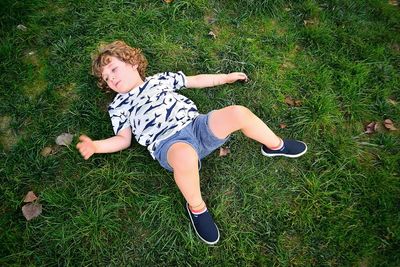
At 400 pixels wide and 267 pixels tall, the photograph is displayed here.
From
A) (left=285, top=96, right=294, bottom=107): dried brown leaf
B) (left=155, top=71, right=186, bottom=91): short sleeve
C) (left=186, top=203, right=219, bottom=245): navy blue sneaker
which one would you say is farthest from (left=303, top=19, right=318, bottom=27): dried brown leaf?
(left=186, top=203, right=219, bottom=245): navy blue sneaker

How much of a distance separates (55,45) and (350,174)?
3.23m

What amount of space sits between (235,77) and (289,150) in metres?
0.91

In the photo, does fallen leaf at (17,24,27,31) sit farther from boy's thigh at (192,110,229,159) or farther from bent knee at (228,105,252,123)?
bent knee at (228,105,252,123)

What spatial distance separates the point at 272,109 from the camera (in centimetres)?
341

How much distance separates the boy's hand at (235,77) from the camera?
3352 millimetres

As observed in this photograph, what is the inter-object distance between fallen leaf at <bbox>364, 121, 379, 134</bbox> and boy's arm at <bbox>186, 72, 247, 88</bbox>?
1.35 meters

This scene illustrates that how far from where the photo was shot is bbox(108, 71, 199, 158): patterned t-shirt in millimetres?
2832

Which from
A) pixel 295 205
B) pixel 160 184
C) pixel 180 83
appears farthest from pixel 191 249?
pixel 180 83

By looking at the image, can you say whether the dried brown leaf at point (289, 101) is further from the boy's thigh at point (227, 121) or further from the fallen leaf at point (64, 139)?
the fallen leaf at point (64, 139)

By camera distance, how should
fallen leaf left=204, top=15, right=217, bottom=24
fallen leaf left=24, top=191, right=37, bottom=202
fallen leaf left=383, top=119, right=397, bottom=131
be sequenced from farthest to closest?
fallen leaf left=204, top=15, right=217, bottom=24 < fallen leaf left=383, top=119, right=397, bottom=131 < fallen leaf left=24, top=191, right=37, bottom=202

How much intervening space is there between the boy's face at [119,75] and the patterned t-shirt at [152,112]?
0.07 metres

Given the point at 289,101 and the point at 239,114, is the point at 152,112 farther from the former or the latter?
the point at 289,101

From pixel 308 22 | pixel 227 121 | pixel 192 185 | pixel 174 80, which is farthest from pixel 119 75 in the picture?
pixel 308 22

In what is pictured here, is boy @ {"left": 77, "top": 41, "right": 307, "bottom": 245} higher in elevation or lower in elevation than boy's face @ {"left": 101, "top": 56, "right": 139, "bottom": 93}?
lower
